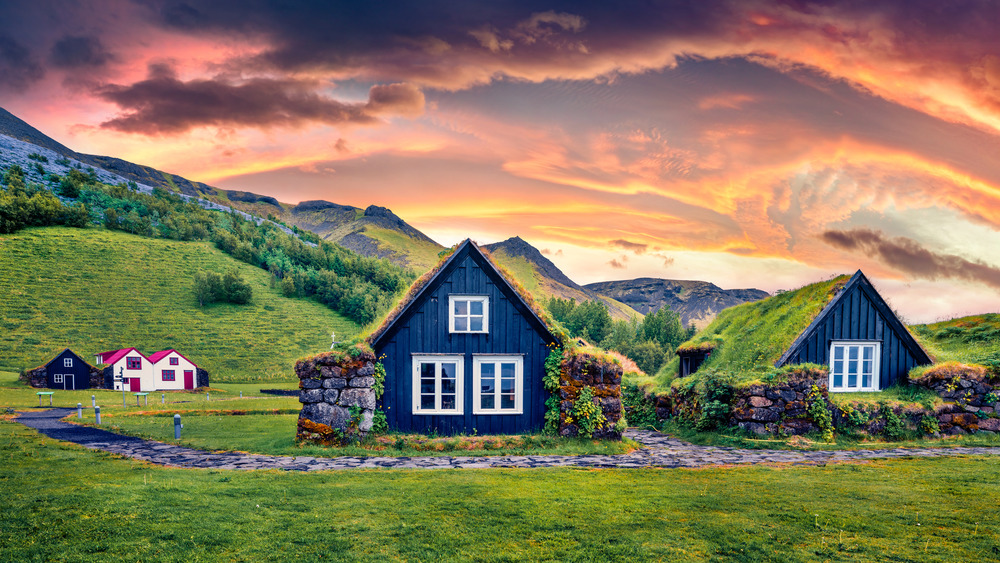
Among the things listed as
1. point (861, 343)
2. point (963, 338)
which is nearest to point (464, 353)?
point (861, 343)

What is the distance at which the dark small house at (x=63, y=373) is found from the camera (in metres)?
59.8

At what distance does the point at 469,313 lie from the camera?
2014 centimetres

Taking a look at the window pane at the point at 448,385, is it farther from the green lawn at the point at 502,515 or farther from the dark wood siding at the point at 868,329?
the dark wood siding at the point at 868,329

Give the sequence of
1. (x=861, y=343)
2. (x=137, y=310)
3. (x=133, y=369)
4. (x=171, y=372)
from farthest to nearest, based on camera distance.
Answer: (x=137, y=310) → (x=171, y=372) → (x=133, y=369) → (x=861, y=343)

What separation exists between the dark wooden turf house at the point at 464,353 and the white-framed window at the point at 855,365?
13013mm

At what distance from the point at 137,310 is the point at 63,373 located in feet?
111

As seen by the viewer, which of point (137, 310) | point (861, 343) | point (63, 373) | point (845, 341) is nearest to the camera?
point (845, 341)

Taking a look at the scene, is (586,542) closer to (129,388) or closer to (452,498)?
(452,498)

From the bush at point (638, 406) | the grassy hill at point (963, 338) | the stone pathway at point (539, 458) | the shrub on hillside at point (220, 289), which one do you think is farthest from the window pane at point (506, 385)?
the shrub on hillside at point (220, 289)

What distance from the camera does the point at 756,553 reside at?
8.39 metres

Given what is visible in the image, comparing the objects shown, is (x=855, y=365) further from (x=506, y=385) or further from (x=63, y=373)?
(x=63, y=373)

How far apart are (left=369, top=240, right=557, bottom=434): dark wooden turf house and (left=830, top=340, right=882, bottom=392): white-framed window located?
13.0 metres

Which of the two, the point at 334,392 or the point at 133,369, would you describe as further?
the point at 133,369

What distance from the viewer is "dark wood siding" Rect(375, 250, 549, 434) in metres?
19.5
